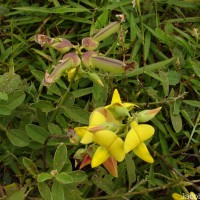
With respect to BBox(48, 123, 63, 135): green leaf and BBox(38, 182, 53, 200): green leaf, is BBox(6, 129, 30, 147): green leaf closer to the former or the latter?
BBox(48, 123, 63, 135): green leaf

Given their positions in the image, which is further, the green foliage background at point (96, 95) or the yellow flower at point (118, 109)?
the green foliage background at point (96, 95)

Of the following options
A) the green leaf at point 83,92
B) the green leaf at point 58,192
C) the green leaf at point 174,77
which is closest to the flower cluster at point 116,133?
the green leaf at point 58,192

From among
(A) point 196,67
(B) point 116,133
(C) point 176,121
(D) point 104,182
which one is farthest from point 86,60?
(A) point 196,67

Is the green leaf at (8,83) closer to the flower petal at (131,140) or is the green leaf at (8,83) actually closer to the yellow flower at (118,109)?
the yellow flower at (118,109)

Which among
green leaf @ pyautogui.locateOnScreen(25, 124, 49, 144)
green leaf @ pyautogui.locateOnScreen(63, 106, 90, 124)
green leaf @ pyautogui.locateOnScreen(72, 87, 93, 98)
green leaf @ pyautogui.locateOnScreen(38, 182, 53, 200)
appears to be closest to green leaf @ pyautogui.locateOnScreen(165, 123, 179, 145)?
green leaf @ pyautogui.locateOnScreen(72, 87, 93, 98)

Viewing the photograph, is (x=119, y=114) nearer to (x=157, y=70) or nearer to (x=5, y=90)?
(x=5, y=90)
